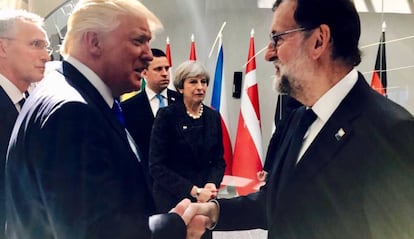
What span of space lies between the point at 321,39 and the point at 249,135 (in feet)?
7.18

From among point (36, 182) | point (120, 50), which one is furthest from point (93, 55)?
point (36, 182)

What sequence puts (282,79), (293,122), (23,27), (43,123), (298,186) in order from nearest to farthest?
1. (43,123)
2. (298,186)
3. (282,79)
4. (293,122)
5. (23,27)

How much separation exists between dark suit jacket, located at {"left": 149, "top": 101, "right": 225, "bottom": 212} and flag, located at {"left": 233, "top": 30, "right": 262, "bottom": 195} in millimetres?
958

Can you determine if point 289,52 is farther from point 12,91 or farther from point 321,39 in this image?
point 12,91

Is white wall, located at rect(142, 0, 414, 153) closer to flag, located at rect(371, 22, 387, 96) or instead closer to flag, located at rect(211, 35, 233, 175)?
flag, located at rect(211, 35, 233, 175)

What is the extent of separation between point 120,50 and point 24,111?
26 centimetres

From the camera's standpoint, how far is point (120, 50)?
3.44ft

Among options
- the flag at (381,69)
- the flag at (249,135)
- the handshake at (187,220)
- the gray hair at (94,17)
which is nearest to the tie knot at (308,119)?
the handshake at (187,220)

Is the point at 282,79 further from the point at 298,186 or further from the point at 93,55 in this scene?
the point at 93,55

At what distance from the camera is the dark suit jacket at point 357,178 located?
2.91 ft

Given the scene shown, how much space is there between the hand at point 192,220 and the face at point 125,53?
→ 1.28 ft

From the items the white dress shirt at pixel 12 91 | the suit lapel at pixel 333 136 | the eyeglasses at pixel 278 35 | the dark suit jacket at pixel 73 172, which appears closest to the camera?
the dark suit jacket at pixel 73 172

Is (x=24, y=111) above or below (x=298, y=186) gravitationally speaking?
above

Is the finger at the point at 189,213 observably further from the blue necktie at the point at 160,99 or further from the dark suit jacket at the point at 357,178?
the blue necktie at the point at 160,99
